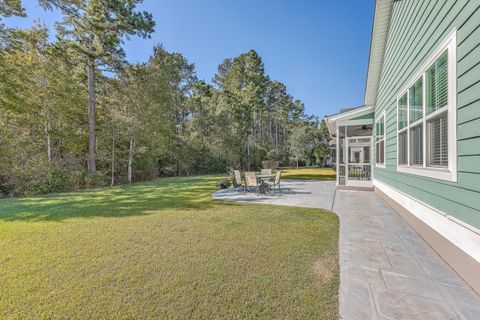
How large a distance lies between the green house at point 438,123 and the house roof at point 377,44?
0.05 metres

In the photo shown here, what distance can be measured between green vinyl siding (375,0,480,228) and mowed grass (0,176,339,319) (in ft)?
5.55

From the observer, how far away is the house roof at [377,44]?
6338 millimetres

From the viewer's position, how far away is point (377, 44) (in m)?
7.56

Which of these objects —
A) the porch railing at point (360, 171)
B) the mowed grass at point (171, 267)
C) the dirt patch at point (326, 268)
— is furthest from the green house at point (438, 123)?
the porch railing at point (360, 171)

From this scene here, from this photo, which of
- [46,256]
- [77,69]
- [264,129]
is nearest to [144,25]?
[77,69]

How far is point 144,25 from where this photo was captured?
13414mm

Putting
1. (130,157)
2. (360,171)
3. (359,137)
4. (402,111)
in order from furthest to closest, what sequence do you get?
(130,157)
(360,171)
(359,137)
(402,111)

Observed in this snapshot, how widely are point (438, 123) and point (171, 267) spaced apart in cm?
449

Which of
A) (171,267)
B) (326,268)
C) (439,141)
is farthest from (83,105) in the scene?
(439,141)

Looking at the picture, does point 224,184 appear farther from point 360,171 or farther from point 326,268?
point 326,268

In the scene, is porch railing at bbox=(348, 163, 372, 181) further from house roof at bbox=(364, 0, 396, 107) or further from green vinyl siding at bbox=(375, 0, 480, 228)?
green vinyl siding at bbox=(375, 0, 480, 228)

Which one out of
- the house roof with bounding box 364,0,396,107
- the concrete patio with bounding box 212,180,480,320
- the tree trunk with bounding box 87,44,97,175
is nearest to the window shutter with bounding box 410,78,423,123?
the concrete patio with bounding box 212,180,480,320

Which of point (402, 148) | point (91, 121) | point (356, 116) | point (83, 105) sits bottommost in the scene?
point (402, 148)

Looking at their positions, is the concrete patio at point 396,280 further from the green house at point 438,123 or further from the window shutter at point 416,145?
Result: the window shutter at point 416,145
